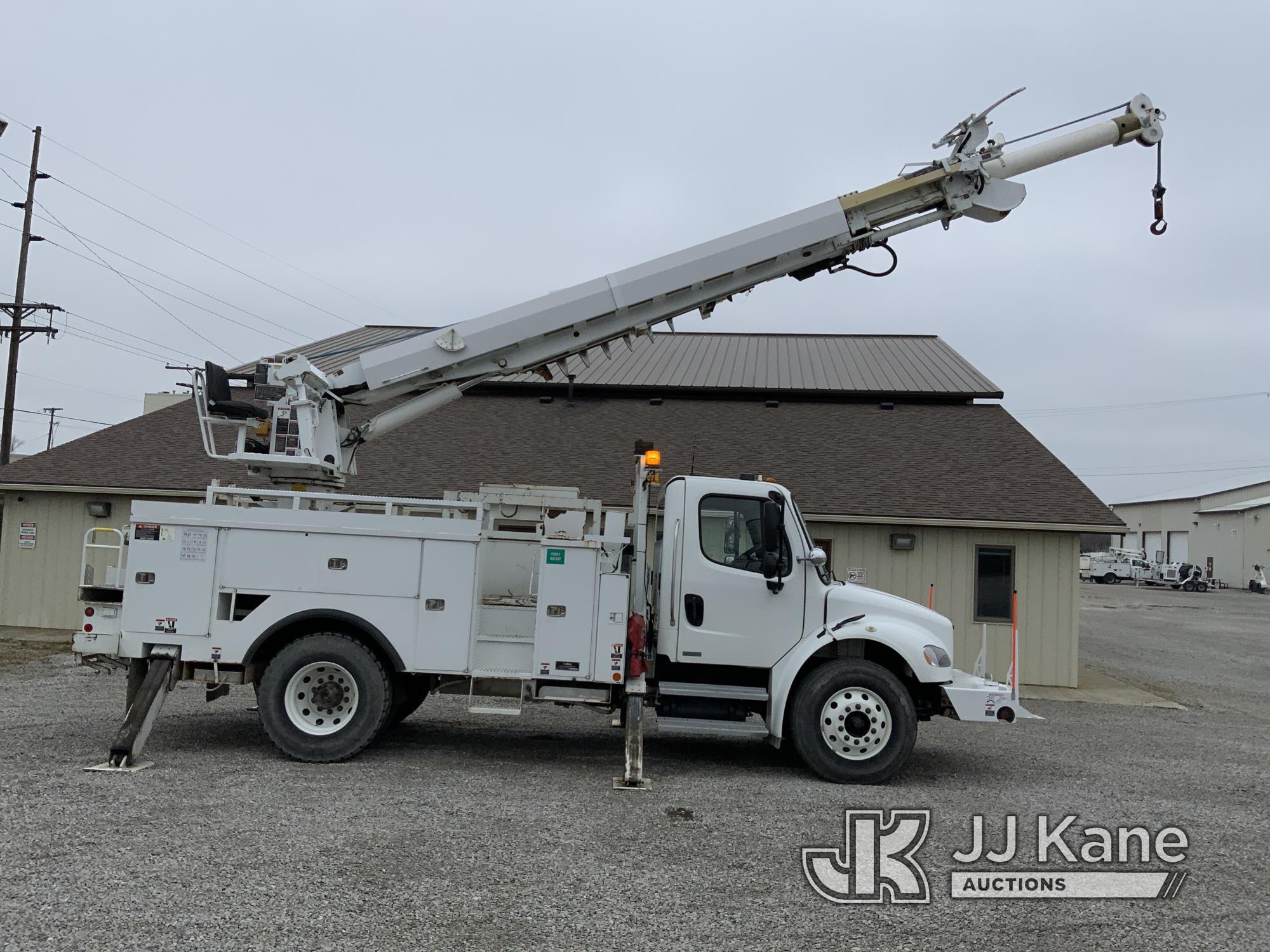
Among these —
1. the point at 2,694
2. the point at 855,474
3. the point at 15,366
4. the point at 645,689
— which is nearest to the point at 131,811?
the point at 645,689

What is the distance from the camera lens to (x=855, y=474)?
54.1 ft

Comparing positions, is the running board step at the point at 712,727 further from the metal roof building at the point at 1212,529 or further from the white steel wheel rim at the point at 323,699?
the metal roof building at the point at 1212,529

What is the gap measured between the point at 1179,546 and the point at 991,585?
63.7 m

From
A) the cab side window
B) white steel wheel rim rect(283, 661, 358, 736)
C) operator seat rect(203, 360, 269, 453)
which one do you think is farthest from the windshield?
operator seat rect(203, 360, 269, 453)

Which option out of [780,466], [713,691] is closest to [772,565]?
[713,691]

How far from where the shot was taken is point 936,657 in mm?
8430

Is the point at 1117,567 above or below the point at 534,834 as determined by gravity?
above

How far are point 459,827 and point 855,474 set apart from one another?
1129cm

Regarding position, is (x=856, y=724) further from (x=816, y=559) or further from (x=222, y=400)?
(x=222, y=400)

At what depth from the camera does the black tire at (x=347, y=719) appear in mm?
8164

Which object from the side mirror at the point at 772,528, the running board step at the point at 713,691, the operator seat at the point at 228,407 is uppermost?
the operator seat at the point at 228,407

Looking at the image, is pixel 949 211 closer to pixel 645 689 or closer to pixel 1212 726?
pixel 645 689

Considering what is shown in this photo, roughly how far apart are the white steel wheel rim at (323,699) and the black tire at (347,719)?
0.11ft

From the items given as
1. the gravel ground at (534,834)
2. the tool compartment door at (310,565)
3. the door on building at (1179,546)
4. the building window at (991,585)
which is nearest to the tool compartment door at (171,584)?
the tool compartment door at (310,565)
